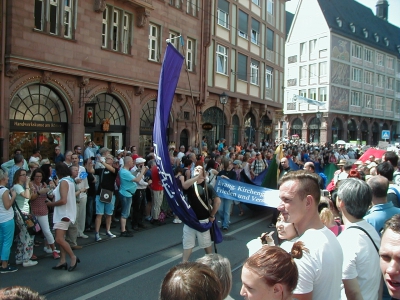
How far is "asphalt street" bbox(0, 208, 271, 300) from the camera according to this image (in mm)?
5703

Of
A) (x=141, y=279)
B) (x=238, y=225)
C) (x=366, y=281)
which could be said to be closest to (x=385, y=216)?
(x=366, y=281)

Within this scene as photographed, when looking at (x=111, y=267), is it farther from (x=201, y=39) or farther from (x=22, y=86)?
(x=201, y=39)

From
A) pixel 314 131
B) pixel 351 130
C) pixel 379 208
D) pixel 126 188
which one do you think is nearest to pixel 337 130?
pixel 314 131

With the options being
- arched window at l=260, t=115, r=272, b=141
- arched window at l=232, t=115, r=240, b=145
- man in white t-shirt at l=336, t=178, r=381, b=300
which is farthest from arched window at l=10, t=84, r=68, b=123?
arched window at l=260, t=115, r=272, b=141

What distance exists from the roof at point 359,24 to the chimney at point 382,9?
3.61m

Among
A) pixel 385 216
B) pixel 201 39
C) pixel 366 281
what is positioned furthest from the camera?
pixel 201 39

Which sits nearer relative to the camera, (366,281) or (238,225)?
(366,281)

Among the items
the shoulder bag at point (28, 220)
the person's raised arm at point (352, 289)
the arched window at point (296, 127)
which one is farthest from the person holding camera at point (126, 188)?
the arched window at point (296, 127)

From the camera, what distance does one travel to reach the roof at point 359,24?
162ft

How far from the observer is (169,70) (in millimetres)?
5301

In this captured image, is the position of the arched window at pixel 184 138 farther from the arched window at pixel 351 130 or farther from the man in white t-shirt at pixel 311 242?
the arched window at pixel 351 130

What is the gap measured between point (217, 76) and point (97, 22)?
362 inches

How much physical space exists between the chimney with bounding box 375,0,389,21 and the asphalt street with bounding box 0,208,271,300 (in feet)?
240

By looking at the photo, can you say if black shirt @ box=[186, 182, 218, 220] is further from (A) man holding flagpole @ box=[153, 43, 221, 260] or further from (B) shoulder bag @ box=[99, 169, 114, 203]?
(B) shoulder bag @ box=[99, 169, 114, 203]
